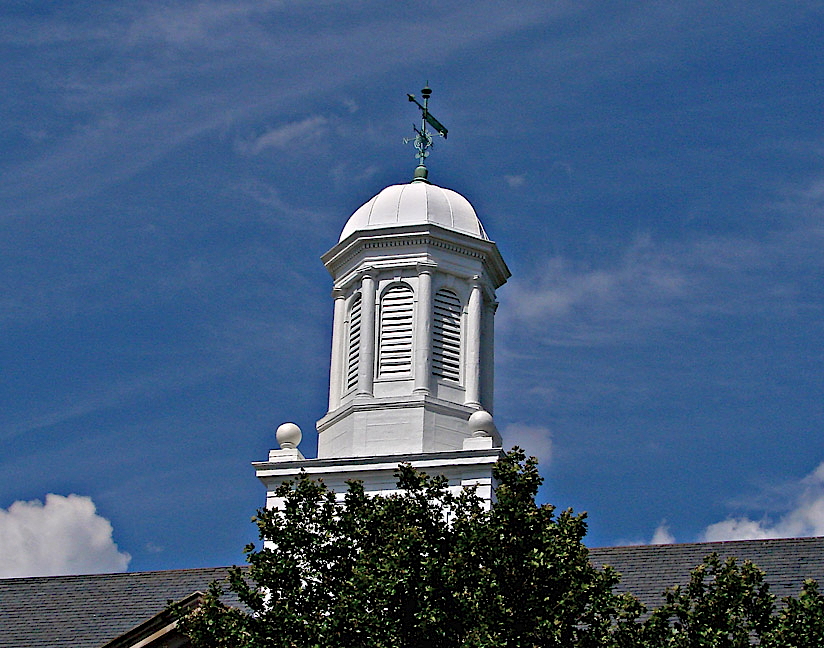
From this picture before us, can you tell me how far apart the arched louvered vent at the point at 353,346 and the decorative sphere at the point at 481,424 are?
2.78 metres

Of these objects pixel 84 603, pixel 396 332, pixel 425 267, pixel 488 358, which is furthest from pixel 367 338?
pixel 84 603

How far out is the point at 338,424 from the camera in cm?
3238

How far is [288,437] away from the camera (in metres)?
31.7

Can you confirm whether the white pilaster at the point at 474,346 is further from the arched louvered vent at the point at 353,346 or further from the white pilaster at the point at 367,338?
the arched louvered vent at the point at 353,346

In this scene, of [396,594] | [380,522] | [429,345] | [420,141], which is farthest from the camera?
[420,141]

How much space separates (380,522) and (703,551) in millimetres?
11296

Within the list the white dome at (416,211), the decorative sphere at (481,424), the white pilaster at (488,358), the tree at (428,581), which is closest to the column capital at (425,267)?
the white dome at (416,211)

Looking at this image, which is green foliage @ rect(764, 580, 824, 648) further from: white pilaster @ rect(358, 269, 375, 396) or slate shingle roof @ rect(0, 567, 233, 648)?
slate shingle roof @ rect(0, 567, 233, 648)

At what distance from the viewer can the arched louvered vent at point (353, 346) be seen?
3281cm

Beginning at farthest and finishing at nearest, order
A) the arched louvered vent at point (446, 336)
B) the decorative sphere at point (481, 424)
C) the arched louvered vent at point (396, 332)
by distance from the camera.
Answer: the arched louvered vent at point (446, 336)
the arched louvered vent at point (396, 332)
the decorative sphere at point (481, 424)

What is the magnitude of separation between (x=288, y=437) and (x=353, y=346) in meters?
2.55

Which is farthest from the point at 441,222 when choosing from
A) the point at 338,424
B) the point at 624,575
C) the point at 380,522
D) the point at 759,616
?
the point at 759,616

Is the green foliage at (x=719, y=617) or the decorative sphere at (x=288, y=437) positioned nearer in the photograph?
the green foliage at (x=719, y=617)

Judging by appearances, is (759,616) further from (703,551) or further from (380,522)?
(703,551)
